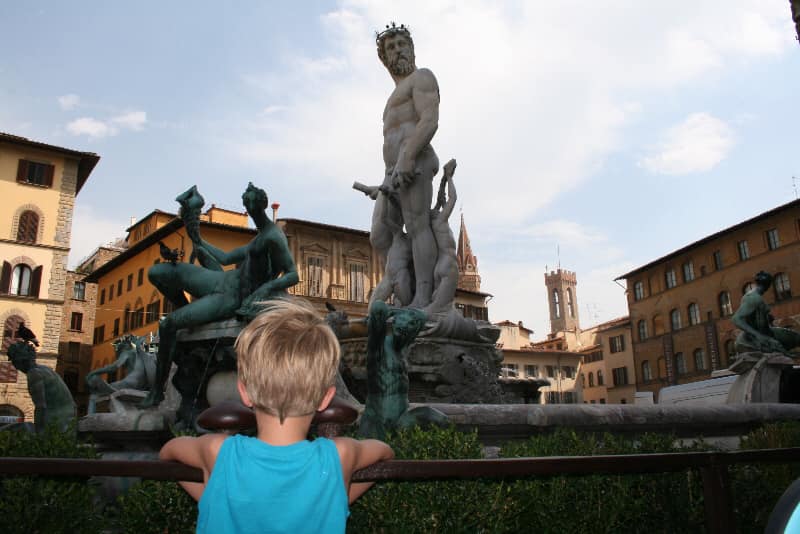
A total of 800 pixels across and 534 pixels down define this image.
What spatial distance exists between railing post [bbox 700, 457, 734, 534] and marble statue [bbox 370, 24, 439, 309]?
6007mm

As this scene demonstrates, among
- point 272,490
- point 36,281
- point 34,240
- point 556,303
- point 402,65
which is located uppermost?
point 556,303

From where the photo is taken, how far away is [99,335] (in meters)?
51.1

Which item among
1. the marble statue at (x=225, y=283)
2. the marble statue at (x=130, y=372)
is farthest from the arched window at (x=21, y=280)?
the marble statue at (x=225, y=283)

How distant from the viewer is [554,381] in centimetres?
6531

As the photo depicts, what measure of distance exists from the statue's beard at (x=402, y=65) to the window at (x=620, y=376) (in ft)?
193

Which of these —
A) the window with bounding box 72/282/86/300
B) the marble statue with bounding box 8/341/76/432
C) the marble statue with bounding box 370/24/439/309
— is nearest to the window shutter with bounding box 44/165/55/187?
the window with bounding box 72/282/86/300

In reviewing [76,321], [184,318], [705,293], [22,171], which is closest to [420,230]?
[184,318]

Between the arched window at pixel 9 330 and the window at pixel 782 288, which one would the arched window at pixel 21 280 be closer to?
the arched window at pixel 9 330

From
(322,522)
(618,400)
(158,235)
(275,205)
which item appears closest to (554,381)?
(618,400)

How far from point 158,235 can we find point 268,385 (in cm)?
4509

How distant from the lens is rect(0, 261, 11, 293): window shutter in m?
35.5

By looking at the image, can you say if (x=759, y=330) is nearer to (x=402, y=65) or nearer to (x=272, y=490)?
(x=402, y=65)

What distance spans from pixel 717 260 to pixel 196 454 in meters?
53.8

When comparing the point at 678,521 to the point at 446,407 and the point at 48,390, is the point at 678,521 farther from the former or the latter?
the point at 48,390
